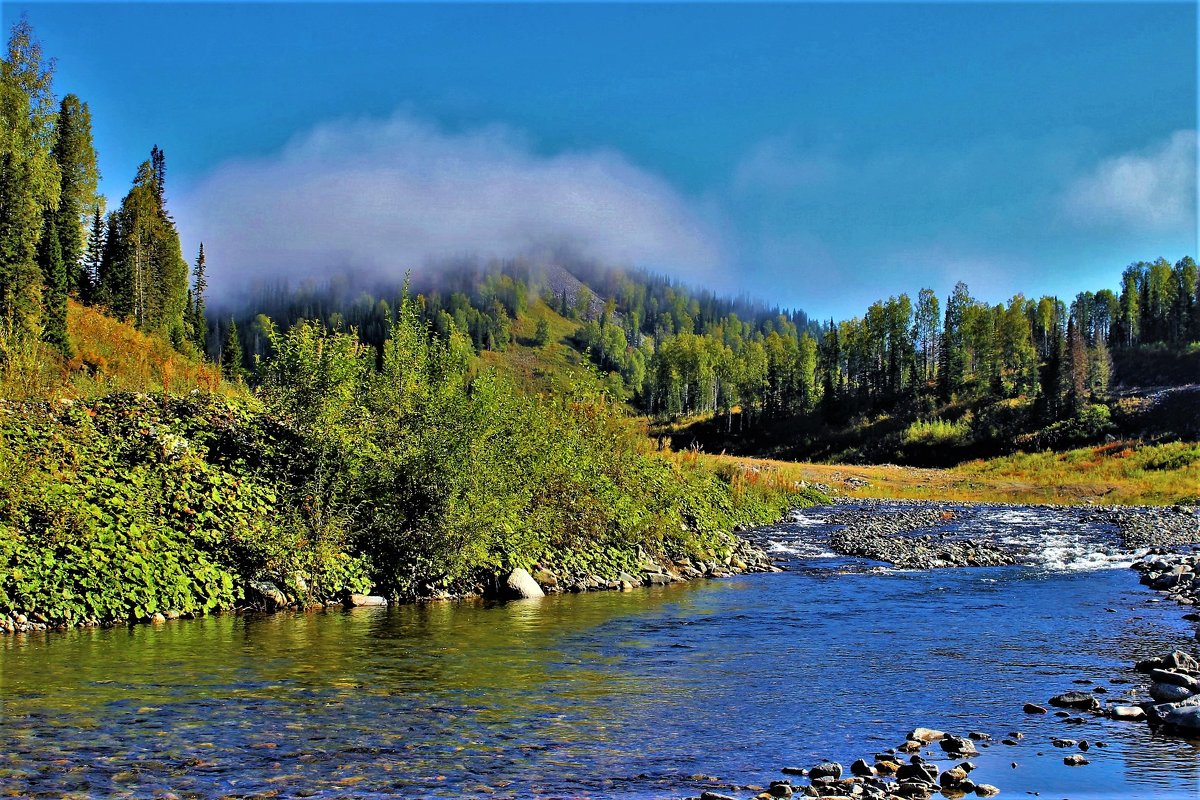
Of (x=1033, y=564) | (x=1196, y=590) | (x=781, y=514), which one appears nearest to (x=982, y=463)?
A: (x=781, y=514)

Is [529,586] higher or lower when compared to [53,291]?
lower

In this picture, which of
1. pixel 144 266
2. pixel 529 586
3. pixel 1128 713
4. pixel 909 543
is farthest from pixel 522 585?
pixel 144 266

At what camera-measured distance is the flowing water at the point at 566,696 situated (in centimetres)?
985

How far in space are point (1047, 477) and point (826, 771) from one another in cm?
8908

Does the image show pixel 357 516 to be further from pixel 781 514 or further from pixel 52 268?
pixel 52 268

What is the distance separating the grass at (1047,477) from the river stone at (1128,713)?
156 ft

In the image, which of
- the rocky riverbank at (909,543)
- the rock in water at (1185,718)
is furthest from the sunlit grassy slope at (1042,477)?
the rock in water at (1185,718)

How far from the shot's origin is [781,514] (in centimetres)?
5753

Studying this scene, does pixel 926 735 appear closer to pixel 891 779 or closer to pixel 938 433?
pixel 891 779

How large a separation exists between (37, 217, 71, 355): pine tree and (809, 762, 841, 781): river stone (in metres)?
43.7

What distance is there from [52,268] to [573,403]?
42.4 metres

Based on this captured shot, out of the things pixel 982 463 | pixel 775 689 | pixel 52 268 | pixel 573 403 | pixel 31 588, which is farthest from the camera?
pixel 982 463

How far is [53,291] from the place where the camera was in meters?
48.8

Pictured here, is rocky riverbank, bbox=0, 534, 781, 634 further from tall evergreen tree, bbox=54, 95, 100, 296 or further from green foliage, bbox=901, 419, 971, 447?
green foliage, bbox=901, 419, 971, 447
